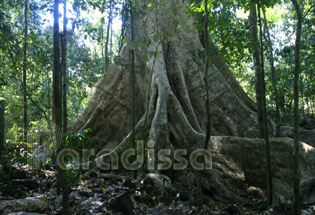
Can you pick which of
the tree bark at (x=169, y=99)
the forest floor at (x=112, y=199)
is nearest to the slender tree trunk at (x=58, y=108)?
the forest floor at (x=112, y=199)

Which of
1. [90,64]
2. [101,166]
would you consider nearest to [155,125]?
[101,166]

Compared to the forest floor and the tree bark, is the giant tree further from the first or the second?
the forest floor

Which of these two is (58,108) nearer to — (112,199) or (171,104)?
(112,199)

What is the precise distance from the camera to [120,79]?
26.6ft

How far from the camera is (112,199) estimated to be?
12.4 feet

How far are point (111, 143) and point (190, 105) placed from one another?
2465 mm

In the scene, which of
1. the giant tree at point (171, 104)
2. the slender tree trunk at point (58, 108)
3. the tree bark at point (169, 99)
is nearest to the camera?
the slender tree trunk at point (58, 108)

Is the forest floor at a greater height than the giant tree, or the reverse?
the giant tree

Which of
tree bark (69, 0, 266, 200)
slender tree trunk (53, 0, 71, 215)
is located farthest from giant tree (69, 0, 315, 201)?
slender tree trunk (53, 0, 71, 215)

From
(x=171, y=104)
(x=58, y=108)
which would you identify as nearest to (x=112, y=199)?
(x=58, y=108)

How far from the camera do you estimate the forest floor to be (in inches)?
143

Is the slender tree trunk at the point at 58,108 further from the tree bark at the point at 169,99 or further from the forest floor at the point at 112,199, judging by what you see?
the tree bark at the point at 169,99

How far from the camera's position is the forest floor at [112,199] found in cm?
364

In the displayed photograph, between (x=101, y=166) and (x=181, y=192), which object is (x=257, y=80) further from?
(x=101, y=166)
